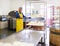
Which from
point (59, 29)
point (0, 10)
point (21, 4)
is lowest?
point (59, 29)

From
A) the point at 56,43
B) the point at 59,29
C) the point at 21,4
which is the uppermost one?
the point at 21,4

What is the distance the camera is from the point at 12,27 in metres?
1.98

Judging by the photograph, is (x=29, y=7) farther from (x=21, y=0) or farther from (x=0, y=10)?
(x=0, y=10)

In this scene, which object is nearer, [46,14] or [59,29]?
[59,29]

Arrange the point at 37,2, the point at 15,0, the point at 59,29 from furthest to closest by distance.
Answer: the point at 37,2 → the point at 15,0 → the point at 59,29

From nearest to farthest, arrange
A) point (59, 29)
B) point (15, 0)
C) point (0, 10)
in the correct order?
1. point (59, 29)
2. point (0, 10)
3. point (15, 0)

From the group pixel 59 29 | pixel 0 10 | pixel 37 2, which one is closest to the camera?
pixel 59 29

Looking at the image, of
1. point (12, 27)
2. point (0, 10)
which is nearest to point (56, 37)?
point (12, 27)

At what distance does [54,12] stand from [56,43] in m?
7.71

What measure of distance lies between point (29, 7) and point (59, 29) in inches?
304

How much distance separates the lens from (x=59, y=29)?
1.96 meters

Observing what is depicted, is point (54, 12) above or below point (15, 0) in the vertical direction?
below

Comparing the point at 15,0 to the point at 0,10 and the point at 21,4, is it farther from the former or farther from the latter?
Answer: the point at 0,10

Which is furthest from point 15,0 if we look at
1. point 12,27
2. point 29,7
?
point 12,27
